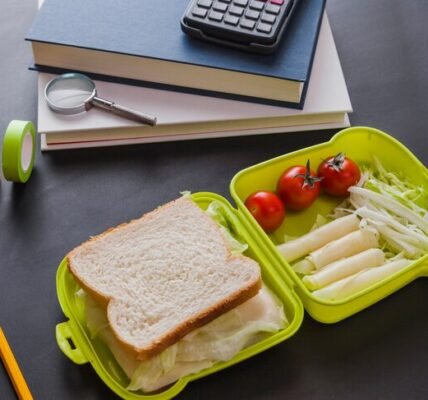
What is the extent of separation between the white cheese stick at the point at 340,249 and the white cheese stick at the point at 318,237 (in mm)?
12

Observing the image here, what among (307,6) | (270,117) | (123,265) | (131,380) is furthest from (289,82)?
(131,380)

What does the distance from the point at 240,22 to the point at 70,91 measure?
346mm

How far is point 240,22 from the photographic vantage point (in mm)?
1423

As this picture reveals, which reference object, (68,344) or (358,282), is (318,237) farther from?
(68,344)

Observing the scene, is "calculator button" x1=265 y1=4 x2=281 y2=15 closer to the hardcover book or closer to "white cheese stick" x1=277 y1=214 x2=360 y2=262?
the hardcover book

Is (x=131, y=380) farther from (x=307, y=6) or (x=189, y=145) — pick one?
(x=307, y=6)

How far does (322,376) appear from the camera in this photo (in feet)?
3.82

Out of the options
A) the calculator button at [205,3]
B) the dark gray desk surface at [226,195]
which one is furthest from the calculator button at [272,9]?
the dark gray desk surface at [226,195]

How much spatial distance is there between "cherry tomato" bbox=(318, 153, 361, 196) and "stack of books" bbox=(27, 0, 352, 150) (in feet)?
0.47

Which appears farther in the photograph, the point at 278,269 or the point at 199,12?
the point at 199,12

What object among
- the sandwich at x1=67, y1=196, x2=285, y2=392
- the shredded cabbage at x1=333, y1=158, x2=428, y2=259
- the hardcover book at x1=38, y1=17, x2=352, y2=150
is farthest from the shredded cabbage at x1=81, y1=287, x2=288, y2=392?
the hardcover book at x1=38, y1=17, x2=352, y2=150

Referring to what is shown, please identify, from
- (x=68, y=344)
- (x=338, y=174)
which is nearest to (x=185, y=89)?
(x=338, y=174)

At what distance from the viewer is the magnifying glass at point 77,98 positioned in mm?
1414

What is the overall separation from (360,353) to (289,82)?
520 mm
